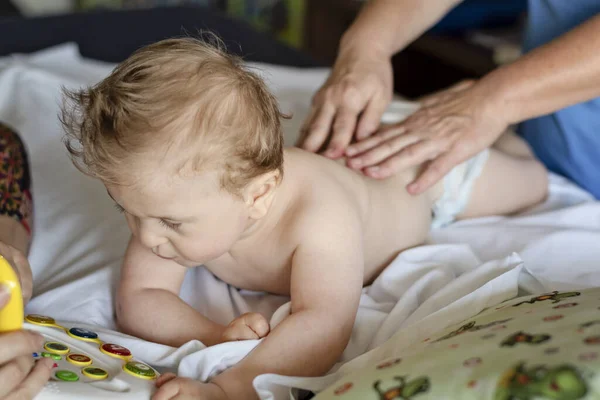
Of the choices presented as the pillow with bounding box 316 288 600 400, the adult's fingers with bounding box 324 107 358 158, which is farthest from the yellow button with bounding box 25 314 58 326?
the adult's fingers with bounding box 324 107 358 158

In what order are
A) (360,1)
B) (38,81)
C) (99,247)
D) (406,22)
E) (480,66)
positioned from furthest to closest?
(360,1)
(480,66)
(38,81)
(406,22)
(99,247)

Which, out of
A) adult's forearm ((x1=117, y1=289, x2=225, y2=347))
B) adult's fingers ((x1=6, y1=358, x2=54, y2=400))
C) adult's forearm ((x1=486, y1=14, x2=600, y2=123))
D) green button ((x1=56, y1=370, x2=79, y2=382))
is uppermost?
adult's forearm ((x1=486, y1=14, x2=600, y2=123))

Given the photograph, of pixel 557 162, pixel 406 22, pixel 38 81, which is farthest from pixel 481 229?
pixel 38 81

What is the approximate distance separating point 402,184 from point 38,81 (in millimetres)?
905

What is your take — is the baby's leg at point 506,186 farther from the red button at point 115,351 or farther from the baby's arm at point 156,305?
the red button at point 115,351

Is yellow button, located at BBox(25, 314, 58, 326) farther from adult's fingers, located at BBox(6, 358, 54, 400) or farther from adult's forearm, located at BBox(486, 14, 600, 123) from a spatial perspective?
adult's forearm, located at BBox(486, 14, 600, 123)

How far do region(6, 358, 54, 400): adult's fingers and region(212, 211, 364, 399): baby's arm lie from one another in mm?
194

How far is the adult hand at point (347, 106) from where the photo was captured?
3.73 feet

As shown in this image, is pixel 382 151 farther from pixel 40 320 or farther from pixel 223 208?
pixel 40 320

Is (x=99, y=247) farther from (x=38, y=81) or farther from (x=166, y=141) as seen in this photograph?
(x=38, y=81)

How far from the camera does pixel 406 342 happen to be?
839mm

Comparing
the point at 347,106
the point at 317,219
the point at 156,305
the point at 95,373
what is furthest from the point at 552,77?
the point at 95,373

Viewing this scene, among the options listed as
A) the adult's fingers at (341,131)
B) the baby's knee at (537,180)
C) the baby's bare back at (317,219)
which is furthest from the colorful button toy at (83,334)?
the baby's knee at (537,180)

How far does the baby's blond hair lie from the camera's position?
0.78 metres
